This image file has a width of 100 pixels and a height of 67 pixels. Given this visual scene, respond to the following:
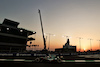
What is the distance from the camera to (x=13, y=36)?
61.9 meters

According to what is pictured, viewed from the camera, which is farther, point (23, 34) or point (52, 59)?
point (23, 34)

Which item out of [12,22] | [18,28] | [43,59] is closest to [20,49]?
[18,28]

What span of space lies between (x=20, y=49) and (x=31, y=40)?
15.2 meters

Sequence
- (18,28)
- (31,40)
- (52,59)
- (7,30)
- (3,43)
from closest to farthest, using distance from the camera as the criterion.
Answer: (52,59), (3,43), (7,30), (18,28), (31,40)

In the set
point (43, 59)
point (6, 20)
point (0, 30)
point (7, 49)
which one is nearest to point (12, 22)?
Result: point (6, 20)

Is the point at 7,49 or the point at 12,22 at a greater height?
the point at 12,22

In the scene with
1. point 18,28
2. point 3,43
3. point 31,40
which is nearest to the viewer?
point 3,43

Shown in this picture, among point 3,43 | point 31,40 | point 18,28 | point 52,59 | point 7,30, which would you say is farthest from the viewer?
point 31,40

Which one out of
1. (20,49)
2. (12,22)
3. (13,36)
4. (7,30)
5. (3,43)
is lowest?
(20,49)

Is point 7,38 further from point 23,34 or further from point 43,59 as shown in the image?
point 43,59

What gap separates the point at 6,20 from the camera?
6231cm

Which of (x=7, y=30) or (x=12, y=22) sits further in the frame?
(x=12, y=22)

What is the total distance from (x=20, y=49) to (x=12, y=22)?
65.8 ft

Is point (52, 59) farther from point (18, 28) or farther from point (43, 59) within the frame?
point (18, 28)
